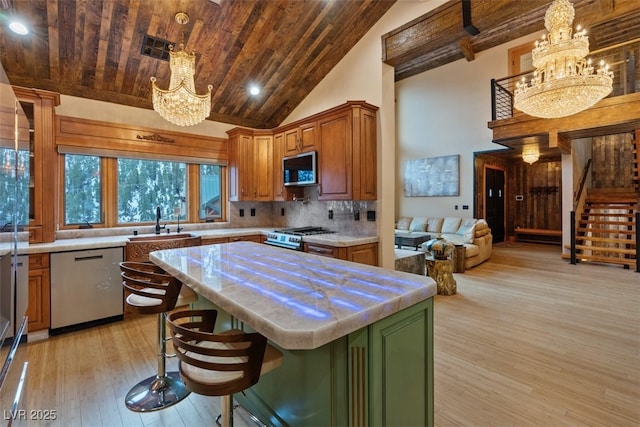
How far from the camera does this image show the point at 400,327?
4.13 feet

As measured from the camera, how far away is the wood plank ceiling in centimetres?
303

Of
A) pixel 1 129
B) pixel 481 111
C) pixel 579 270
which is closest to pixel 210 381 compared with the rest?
pixel 1 129

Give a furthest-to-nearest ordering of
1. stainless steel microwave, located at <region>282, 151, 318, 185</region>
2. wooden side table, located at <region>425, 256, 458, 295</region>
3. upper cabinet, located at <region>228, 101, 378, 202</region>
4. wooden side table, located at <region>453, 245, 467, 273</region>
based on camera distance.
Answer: wooden side table, located at <region>453, 245, 467, 273</region> < wooden side table, located at <region>425, 256, 458, 295</region> < stainless steel microwave, located at <region>282, 151, 318, 185</region> < upper cabinet, located at <region>228, 101, 378, 202</region>

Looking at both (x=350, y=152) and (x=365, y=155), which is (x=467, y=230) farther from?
(x=350, y=152)

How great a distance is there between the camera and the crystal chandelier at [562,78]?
3.59 metres

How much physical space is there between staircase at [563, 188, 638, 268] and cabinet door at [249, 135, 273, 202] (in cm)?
647

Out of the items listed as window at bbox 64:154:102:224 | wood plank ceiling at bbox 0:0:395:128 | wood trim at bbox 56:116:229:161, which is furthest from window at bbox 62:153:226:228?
wood plank ceiling at bbox 0:0:395:128

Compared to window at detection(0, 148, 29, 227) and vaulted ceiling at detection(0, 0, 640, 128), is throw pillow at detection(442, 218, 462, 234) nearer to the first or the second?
vaulted ceiling at detection(0, 0, 640, 128)

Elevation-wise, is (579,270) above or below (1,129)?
below

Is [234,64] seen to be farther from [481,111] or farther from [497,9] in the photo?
[481,111]

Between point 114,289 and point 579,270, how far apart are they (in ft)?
24.6

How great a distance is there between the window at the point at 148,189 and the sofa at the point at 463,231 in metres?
4.27

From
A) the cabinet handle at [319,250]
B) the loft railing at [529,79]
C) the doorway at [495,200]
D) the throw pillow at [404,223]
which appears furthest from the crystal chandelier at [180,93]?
the doorway at [495,200]

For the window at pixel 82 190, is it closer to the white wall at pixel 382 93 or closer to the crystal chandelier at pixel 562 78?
the white wall at pixel 382 93
